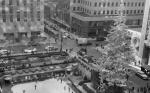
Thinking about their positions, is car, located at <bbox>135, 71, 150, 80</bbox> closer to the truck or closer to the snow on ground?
the snow on ground

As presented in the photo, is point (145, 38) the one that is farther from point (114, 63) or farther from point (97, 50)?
point (114, 63)

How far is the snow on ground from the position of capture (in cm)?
4265

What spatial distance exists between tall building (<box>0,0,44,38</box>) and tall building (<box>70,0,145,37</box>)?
44.2 ft

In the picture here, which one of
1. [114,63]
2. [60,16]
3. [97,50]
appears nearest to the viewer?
[114,63]

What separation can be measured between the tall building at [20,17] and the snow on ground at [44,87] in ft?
94.1

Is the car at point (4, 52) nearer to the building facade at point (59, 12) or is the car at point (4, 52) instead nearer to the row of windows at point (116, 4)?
the building facade at point (59, 12)

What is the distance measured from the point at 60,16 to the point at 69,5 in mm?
10797

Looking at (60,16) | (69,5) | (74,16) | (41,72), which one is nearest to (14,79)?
(41,72)

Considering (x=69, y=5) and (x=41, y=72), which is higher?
(x=69, y=5)

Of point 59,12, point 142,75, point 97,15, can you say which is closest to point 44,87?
point 142,75

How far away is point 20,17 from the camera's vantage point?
2734 inches

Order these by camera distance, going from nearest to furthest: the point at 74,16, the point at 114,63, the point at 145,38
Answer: the point at 114,63
the point at 145,38
the point at 74,16

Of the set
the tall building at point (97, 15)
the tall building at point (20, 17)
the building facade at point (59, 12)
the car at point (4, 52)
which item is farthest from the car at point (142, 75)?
the building facade at point (59, 12)

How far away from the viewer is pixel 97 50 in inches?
2608
